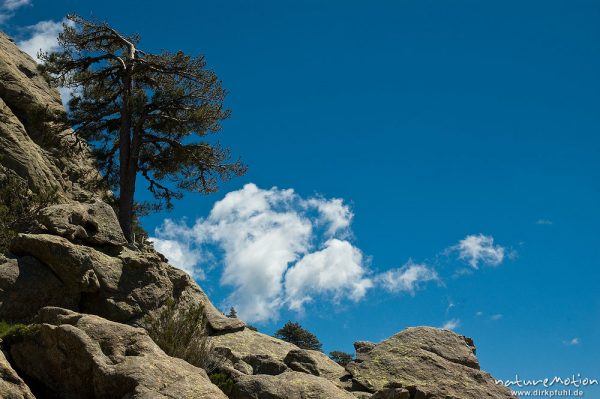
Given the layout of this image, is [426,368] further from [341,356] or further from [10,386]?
[341,356]

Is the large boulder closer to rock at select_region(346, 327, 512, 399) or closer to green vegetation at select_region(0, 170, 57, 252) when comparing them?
rock at select_region(346, 327, 512, 399)

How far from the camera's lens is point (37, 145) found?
3105cm

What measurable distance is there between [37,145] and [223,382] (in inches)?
828

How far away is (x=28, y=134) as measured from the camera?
31734 millimetres

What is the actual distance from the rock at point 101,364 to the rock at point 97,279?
4205 millimetres

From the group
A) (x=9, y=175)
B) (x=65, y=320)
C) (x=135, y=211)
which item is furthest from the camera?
(x=135, y=211)

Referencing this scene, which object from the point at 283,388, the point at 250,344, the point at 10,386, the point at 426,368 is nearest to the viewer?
the point at 10,386

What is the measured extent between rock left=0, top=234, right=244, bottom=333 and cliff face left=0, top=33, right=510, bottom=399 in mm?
32

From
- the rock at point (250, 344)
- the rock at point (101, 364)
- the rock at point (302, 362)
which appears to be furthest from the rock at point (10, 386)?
the rock at point (250, 344)

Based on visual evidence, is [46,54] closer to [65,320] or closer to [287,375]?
[65,320]

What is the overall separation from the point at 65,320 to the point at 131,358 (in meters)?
2.49

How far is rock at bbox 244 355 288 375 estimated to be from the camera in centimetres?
1725

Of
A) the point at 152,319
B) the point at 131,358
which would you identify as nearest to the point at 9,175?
the point at 152,319

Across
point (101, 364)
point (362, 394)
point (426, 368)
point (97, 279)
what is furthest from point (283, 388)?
point (97, 279)
